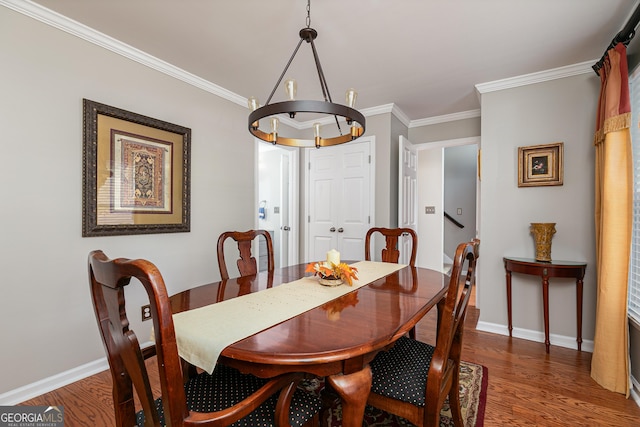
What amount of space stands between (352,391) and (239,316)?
51 cm

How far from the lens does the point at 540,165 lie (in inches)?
107

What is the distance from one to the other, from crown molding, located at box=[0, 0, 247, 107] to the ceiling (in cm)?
5

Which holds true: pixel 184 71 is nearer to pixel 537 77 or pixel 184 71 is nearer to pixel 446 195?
pixel 537 77

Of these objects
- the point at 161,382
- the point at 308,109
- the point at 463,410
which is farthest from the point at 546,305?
the point at 161,382

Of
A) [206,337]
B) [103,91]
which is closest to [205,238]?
[103,91]

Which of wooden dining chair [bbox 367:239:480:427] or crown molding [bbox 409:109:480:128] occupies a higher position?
crown molding [bbox 409:109:480:128]

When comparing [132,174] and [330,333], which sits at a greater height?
[132,174]

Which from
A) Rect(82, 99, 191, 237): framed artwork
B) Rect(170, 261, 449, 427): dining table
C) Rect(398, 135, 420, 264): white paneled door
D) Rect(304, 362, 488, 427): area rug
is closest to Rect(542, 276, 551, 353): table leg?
Rect(304, 362, 488, 427): area rug

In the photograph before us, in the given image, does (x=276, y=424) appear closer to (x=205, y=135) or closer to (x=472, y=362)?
(x=472, y=362)

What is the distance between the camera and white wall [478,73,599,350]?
2562 mm

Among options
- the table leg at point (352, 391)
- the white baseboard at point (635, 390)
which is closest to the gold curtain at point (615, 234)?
the white baseboard at point (635, 390)

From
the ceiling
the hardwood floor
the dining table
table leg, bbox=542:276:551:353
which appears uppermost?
the ceiling

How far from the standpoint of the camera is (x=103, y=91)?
7.22ft

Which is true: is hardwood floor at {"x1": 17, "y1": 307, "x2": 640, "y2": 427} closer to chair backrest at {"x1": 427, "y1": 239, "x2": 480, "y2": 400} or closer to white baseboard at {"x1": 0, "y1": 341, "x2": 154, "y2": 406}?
white baseboard at {"x1": 0, "y1": 341, "x2": 154, "y2": 406}
